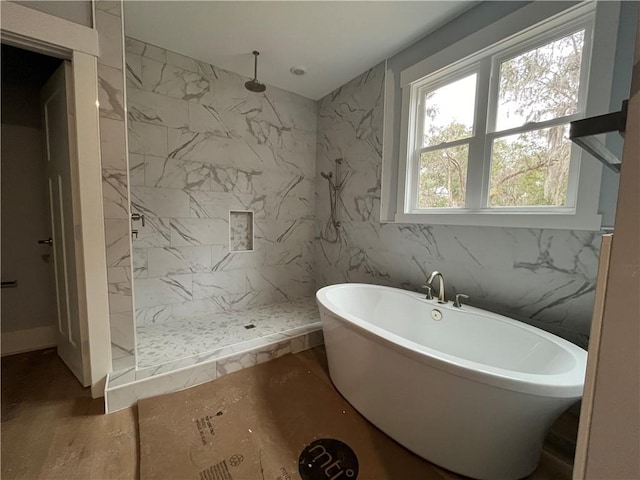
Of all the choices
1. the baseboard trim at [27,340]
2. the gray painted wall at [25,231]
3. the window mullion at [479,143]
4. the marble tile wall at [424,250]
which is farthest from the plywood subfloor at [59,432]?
the window mullion at [479,143]

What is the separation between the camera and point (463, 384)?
1076 millimetres

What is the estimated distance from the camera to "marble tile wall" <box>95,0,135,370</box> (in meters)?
1.50

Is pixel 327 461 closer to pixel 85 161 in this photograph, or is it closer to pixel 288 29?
pixel 85 161

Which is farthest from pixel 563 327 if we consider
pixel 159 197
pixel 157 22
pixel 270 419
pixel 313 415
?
pixel 157 22

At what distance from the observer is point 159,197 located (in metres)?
2.32

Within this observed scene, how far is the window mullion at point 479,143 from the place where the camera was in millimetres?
1840

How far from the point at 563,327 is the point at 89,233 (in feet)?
9.14

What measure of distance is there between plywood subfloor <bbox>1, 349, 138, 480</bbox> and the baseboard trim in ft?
0.97

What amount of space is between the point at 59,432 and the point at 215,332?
101cm

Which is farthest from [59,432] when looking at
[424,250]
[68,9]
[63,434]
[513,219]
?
[513,219]

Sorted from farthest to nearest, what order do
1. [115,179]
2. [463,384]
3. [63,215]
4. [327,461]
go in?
[63,215]
[115,179]
[327,461]
[463,384]

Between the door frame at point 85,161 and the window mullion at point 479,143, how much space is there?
7.97 ft

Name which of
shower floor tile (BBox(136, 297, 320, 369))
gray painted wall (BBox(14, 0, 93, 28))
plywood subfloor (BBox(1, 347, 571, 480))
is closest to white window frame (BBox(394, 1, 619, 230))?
plywood subfloor (BBox(1, 347, 571, 480))

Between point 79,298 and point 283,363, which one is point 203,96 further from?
point 283,363
